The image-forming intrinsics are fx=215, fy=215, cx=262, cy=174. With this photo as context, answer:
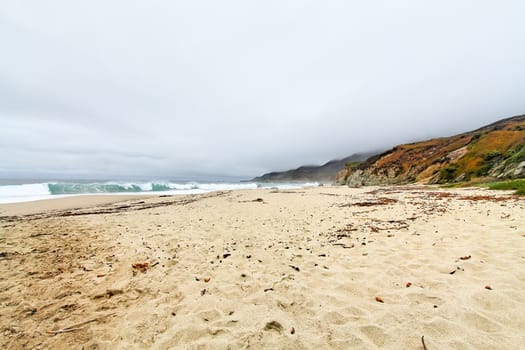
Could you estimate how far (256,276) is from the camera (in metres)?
4.19

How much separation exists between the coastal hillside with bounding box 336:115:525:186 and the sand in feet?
83.3

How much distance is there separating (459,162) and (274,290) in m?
40.0

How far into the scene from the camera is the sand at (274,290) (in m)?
2.54

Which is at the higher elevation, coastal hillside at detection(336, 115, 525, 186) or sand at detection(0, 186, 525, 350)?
coastal hillside at detection(336, 115, 525, 186)

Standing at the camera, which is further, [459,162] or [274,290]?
[459,162]

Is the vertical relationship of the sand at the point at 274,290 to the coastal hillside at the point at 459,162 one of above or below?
below

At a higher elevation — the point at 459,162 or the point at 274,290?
the point at 459,162

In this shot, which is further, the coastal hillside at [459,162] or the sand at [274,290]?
the coastal hillside at [459,162]

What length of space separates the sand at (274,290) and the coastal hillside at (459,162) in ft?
83.3

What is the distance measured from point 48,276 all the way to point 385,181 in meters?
54.7

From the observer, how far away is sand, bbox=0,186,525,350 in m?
2.54

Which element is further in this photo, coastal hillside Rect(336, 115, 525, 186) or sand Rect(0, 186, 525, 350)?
coastal hillside Rect(336, 115, 525, 186)

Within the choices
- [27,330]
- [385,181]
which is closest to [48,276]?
[27,330]

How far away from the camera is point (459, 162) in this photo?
31375mm
